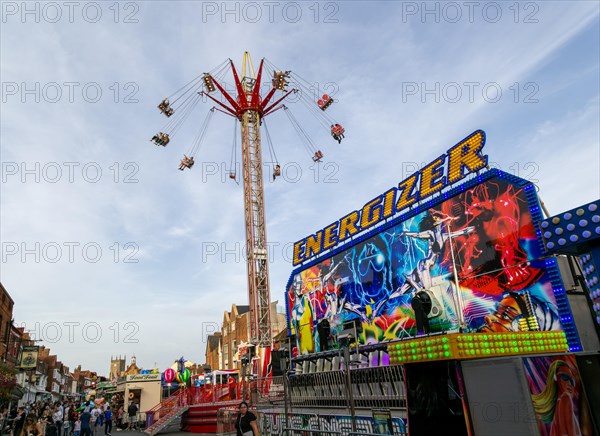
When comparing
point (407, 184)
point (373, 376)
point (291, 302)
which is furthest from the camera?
point (291, 302)

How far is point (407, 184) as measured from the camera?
2028 cm

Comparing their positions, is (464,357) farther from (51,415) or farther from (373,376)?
(51,415)

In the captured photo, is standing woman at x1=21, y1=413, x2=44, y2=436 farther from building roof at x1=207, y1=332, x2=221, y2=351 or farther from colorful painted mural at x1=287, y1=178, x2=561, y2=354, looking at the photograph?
building roof at x1=207, y1=332, x2=221, y2=351

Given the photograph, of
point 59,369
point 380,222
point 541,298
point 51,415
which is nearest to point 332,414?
point 541,298

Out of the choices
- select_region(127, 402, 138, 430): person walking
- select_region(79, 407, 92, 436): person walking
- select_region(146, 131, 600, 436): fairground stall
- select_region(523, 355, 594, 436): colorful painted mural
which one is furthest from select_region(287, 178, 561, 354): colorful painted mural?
select_region(127, 402, 138, 430): person walking

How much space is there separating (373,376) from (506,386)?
8.20 meters

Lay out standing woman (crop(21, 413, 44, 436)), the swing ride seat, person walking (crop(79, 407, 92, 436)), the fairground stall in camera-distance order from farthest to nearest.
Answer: the swing ride seat < person walking (crop(79, 407, 92, 436)) < standing woman (crop(21, 413, 44, 436)) < the fairground stall

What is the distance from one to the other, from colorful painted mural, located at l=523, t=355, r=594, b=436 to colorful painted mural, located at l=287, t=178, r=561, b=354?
15.0 ft

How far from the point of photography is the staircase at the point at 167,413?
78.9 ft

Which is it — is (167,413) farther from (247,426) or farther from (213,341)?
(213,341)

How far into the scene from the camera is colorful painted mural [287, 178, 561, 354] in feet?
45.4

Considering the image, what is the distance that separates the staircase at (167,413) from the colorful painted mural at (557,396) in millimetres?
22134

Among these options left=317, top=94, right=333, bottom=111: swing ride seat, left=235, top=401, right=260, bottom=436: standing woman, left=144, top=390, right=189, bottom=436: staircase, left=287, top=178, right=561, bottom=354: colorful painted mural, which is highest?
left=317, top=94, right=333, bottom=111: swing ride seat

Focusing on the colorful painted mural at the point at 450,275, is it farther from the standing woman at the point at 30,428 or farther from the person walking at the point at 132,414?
the person walking at the point at 132,414
